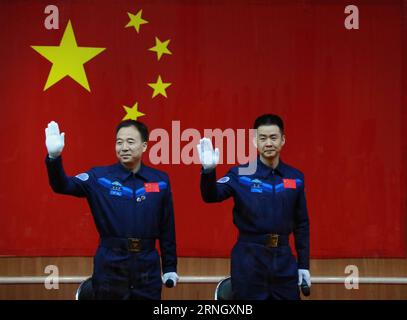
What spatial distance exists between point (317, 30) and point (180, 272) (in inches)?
67.1

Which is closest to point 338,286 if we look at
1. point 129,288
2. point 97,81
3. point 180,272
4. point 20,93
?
point 180,272

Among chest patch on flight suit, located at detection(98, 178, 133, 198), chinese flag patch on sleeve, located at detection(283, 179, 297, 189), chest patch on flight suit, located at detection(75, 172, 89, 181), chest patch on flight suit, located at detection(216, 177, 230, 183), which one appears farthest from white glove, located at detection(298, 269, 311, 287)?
chest patch on flight suit, located at detection(75, 172, 89, 181)

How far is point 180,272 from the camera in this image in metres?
3.84

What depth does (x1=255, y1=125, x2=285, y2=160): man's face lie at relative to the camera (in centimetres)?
357

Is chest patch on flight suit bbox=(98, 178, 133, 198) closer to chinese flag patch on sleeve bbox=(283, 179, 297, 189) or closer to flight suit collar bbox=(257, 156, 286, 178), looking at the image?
flight suit collar bbox=(257, 156, 286, 178)

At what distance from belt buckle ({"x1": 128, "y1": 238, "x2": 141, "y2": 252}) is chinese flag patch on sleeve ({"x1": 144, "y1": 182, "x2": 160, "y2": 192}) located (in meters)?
0.29

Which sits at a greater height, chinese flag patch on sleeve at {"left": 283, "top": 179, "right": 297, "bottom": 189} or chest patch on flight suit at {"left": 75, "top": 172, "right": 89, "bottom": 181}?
chest patch on flight suit at {"left": 75, "top": 172, "right": 89, "bottom": 181}

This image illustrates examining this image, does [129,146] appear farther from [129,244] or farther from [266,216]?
[266,216]

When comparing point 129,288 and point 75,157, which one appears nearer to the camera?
point 129,288

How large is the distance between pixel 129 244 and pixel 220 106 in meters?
1.03

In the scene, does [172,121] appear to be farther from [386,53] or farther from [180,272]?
[386,53]

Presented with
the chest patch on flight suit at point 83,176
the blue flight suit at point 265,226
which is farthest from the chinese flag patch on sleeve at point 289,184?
the chest patch on flight suit at point 83,176

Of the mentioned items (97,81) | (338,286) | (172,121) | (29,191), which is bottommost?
(338,286)

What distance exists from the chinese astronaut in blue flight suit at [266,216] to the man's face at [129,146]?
1.35 feet
